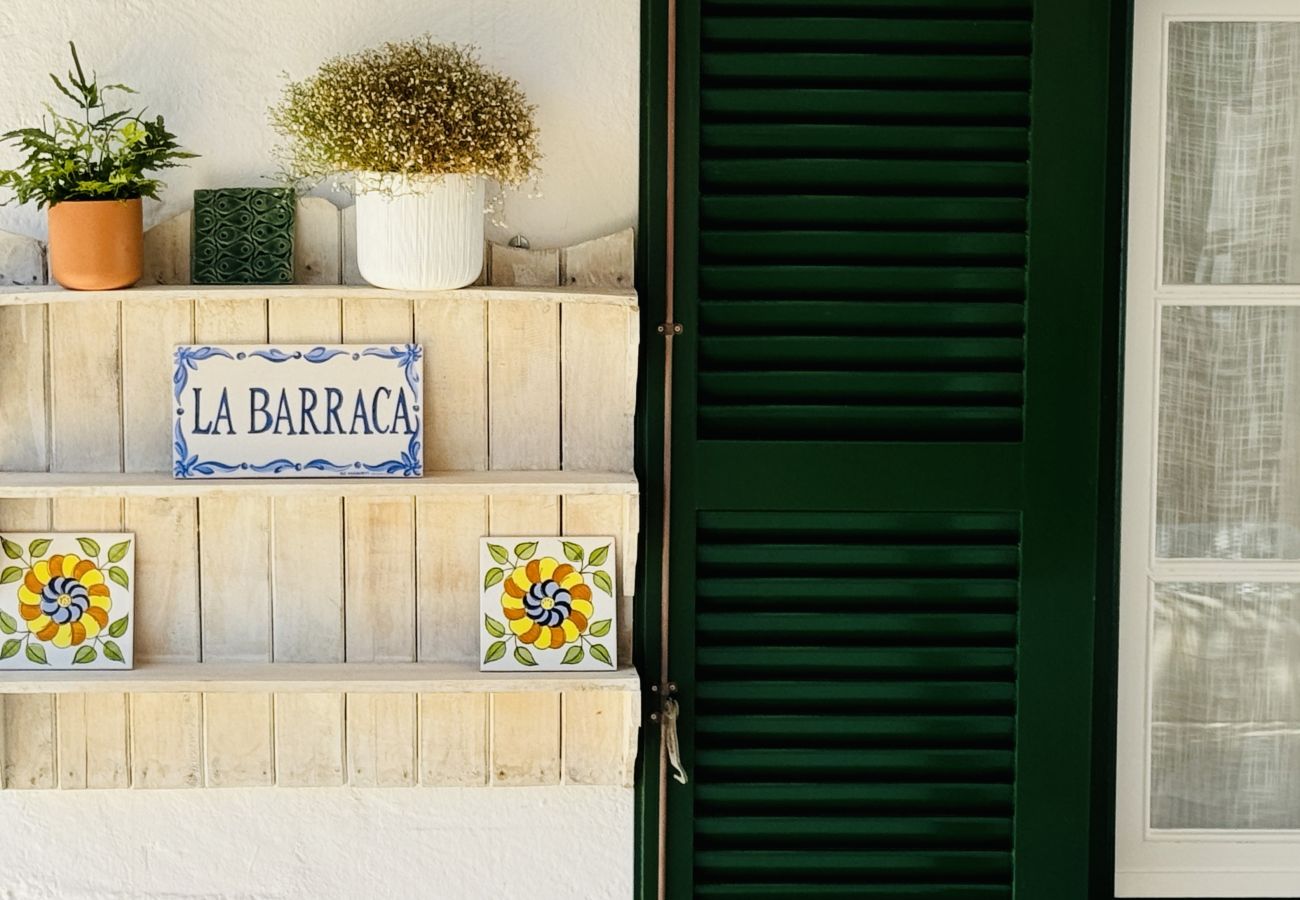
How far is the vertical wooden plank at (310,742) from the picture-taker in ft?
6.12

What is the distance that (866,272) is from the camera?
1.84 m

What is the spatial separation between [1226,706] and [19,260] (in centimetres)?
167

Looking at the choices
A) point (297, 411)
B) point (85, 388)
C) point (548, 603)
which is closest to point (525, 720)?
point (548, 603)

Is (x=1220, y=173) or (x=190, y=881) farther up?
(x=1220, y=173)

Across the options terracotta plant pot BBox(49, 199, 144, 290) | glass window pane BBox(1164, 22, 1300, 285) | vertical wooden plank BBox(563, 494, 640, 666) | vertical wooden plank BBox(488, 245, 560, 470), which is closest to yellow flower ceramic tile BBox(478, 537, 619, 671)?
vertical wooden plank BBox(563, 494, 640, 666)

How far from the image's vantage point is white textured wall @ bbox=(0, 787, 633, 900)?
6.22 ft

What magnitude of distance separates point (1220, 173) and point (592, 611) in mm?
1000

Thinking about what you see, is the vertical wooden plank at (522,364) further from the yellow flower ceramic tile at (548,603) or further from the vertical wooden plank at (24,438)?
the vertical wooden plank at (24,438)

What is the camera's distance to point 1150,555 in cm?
193

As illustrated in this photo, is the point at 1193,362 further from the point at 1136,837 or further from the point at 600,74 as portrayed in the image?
the point at 600,74

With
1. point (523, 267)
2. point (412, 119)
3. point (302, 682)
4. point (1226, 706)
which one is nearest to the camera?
point (412, 119)

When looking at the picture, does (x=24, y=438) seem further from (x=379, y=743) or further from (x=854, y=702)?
(x=854, y=702)

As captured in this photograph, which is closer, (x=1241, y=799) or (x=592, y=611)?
(x=592, y=611)

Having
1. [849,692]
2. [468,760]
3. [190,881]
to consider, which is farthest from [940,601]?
[190,881]
